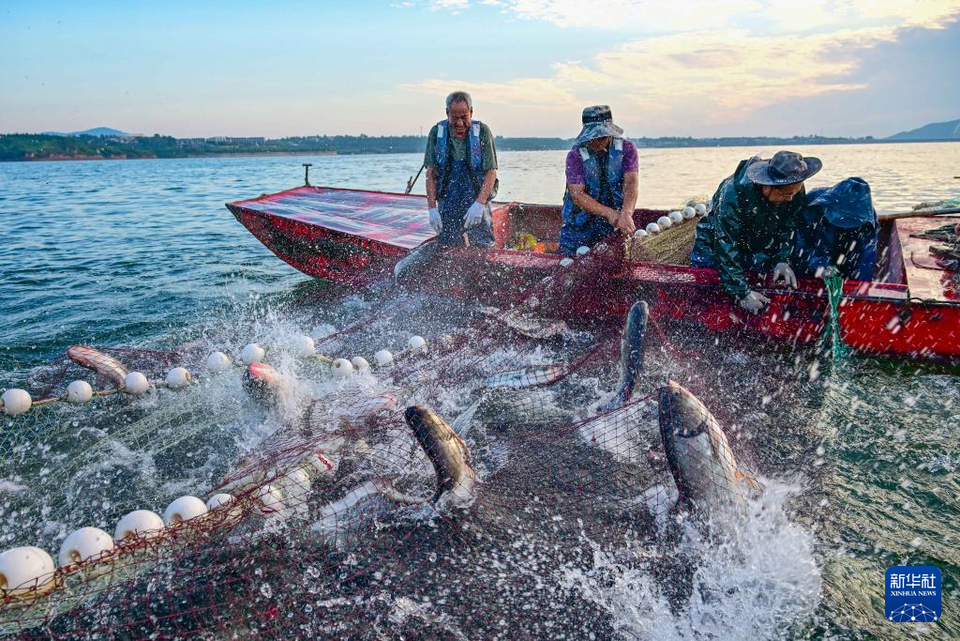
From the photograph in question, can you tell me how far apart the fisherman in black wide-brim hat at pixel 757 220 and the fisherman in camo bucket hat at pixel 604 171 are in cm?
91

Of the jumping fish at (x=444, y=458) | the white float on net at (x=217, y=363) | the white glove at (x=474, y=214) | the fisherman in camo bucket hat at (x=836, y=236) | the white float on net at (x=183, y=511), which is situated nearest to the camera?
the white float on net at (x=183, y=511)

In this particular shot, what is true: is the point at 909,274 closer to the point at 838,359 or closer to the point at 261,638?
the point at 838,359

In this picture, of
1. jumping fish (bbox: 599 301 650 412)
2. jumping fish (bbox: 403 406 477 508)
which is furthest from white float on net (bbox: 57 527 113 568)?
jumping fish (bbox: 599 301 650 412)

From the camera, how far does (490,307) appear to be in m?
7.00

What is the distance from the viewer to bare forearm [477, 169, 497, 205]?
22.8ft

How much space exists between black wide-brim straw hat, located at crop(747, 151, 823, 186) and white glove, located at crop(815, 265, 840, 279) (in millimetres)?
985

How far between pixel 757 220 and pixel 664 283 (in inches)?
41.5

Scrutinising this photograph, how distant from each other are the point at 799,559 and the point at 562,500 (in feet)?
4.70

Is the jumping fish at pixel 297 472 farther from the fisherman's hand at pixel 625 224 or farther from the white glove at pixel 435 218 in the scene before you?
the white glove at pixel 435 218

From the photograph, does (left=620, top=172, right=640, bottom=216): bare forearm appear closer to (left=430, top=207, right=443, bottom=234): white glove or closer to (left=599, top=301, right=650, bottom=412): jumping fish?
(left=599, top=301, right=650, bottom=412): jumping fish

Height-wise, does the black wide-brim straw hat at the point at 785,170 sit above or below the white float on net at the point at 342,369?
above

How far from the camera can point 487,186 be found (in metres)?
6.96

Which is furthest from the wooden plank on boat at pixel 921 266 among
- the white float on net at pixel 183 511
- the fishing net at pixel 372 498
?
the white float on net at pixel 183 511

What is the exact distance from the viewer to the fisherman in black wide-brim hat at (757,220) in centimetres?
502
